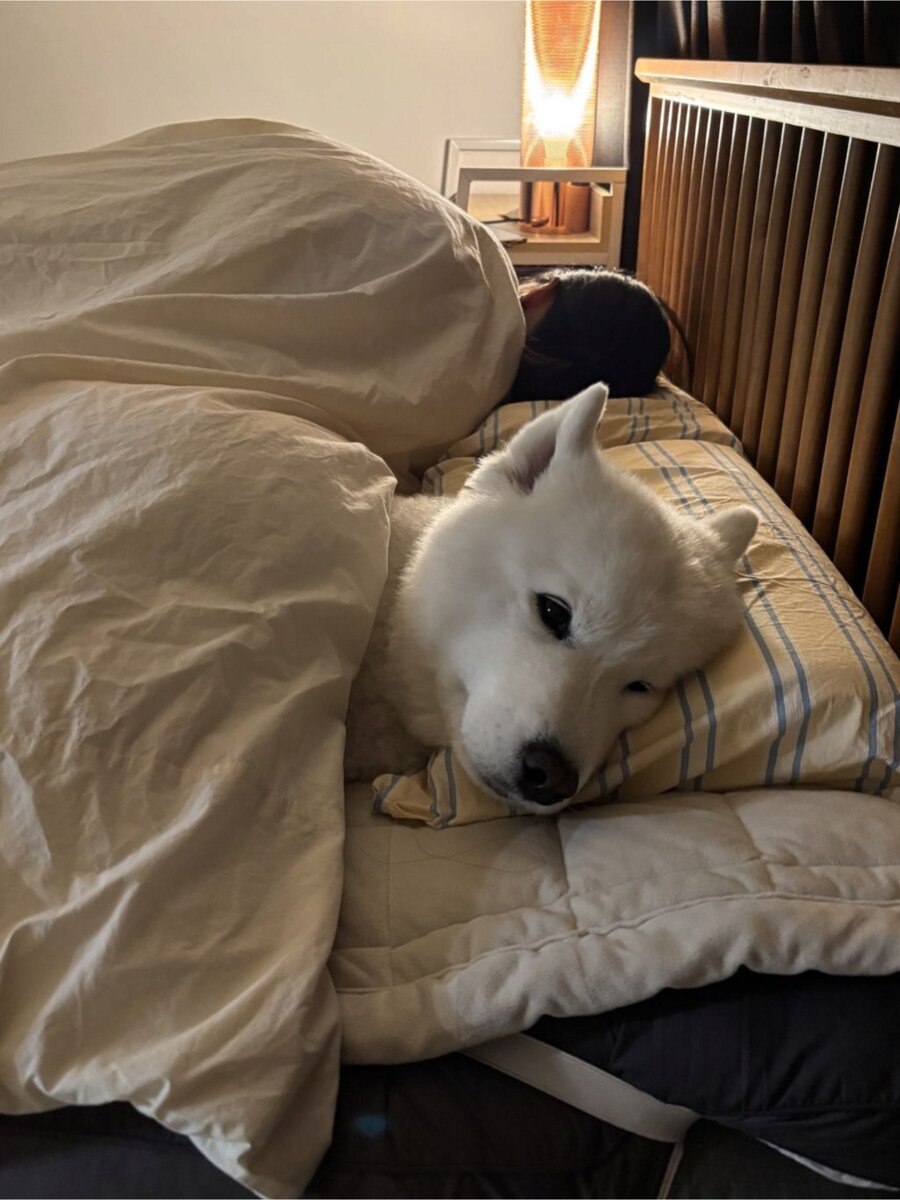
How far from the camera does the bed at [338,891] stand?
91 cm

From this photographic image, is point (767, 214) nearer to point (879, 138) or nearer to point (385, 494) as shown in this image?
point (879, 138)

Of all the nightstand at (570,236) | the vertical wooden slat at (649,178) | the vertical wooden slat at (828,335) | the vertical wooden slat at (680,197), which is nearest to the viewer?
the vertical wooden slat at (828,335)

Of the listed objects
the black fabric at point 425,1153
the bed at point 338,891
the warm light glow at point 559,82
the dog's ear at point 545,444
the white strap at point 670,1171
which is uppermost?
the warm light glow at point 559,82

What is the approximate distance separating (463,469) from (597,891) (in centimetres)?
103

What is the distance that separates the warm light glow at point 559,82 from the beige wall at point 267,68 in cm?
Answer: 122

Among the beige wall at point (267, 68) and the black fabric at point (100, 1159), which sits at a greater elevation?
the beige wall at point (267, 68)

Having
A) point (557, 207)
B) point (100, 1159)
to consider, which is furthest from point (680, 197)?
point (100, 1159)

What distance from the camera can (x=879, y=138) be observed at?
149 centimetres

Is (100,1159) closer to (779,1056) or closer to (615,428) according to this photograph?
(779,1056)

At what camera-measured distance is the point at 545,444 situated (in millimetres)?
1373

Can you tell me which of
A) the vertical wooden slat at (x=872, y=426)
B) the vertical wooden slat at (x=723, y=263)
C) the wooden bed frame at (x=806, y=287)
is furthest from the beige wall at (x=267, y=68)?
the vertical wooden slat at (x=872, y=426)

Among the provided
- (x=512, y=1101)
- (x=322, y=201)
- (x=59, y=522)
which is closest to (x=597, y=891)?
(x=512, y=1101)

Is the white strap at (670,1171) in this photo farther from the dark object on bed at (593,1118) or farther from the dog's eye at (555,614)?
the dog's eye at (555,614)

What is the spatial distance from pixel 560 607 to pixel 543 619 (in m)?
0.03
